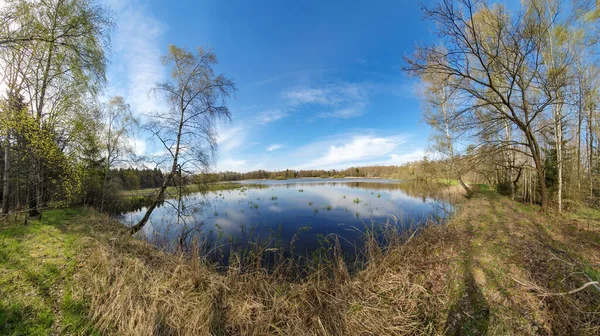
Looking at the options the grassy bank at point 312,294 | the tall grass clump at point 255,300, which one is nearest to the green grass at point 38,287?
the grassy bank at point 312,294

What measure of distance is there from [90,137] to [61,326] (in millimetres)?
7389

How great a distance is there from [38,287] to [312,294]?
5.35 meters

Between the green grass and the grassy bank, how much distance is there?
0.02 m

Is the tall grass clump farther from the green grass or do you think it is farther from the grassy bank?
the green grass

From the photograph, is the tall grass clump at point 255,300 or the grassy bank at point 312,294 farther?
the tall grass clump at point 255,300

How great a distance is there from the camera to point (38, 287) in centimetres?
385

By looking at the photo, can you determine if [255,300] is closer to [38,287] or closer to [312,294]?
[312,294]

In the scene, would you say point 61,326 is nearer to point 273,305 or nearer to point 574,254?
point 273,305

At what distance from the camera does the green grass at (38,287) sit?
10.8 ft

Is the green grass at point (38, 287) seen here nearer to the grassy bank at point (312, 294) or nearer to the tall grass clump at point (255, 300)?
the grassy bank at point (312, 294)

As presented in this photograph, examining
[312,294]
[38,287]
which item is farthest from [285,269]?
[38,287]

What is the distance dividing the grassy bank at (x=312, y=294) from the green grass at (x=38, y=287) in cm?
2

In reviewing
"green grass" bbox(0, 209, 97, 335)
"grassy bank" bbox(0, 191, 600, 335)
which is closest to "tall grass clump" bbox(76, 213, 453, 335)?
"grassy bank" bbox(0, 191, 600, 335)

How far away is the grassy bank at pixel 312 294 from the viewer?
10.5 ft
